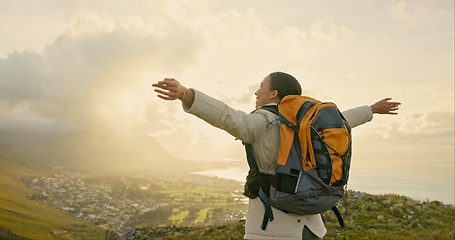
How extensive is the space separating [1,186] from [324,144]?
24.1m

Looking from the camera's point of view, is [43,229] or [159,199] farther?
[159,199]

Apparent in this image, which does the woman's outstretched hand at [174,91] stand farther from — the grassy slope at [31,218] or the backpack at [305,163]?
the grassy slope at [31,218]

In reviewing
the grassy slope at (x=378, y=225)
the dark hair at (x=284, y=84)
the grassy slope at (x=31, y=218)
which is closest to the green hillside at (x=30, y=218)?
the grassy slope at (x=31, y=218)

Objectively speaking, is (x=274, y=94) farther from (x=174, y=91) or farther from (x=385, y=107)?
(x=385, y=107)

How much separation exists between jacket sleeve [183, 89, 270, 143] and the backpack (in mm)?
264

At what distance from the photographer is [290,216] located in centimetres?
304

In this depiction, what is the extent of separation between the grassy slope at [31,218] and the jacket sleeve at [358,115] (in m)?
17.8

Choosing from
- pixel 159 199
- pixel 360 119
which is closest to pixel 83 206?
pixel 159 199

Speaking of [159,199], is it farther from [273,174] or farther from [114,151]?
[273,174]

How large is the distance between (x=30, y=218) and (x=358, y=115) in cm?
2109

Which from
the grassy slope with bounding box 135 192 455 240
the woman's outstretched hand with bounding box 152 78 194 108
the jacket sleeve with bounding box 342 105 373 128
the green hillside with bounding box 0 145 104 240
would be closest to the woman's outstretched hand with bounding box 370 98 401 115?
the jacket sleeve with bounding box 342 105 373 128

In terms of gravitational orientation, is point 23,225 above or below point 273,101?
below

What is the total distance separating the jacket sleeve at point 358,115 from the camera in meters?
4.43

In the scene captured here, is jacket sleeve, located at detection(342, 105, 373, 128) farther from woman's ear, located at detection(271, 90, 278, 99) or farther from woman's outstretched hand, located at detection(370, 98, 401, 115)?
woman's ear, located at detection(271, 90, 278, 99)
